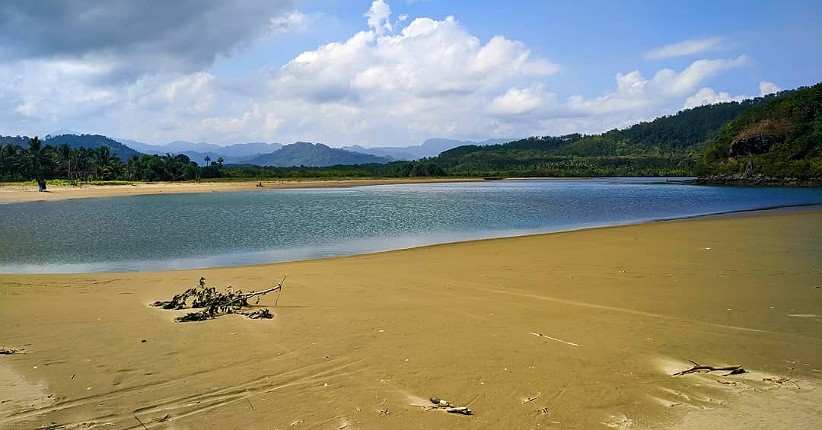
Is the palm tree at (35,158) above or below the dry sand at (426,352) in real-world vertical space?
above

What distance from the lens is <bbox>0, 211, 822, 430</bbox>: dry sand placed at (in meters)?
5.40

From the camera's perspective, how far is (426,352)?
739 centimetres

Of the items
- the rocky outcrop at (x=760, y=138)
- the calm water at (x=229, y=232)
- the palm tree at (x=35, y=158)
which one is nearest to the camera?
the calm water at (x=229, y=232)

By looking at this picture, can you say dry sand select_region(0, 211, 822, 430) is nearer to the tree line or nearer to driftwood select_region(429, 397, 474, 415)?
driftwood select_region(429, 397, 474, 415)

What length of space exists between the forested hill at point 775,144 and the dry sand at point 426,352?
332 ft

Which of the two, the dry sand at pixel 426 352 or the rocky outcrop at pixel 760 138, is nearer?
the dry sand at pixel 426 352

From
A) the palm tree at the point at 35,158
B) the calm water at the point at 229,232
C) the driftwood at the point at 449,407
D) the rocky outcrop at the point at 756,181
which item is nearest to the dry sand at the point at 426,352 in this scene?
the driftwood at the point at 449,407

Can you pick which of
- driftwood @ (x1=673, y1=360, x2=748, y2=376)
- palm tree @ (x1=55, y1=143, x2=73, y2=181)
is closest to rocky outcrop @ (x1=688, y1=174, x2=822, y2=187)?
driftwood @ (x1=673, y1=360, x2=748, y2=376)

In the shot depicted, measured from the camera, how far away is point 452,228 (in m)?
30.4

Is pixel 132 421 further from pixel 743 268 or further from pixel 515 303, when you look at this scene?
pixel 743 268

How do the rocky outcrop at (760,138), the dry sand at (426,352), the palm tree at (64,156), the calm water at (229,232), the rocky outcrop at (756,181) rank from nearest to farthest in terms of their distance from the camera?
the dry sand at (426,352) → the calm water at (229,232) → the rocky outcrop at (756,181) → the palm tree at (64,156) → the rocky outcrop at (760,138)

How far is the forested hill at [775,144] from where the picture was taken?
96062 millimetres

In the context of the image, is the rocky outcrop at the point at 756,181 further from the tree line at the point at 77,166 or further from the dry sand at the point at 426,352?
the tree line at the point at 77,166

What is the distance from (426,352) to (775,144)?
125 metres
